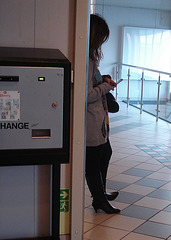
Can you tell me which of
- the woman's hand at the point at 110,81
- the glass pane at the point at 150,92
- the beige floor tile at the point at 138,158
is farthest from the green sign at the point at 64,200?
the glass pane at the point at 150,92

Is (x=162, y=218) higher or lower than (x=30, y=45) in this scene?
lower

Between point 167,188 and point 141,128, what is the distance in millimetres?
3233

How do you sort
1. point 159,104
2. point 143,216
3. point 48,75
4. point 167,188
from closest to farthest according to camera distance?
point 48,75 → point 143,216 → point 167,188 → point 159,104

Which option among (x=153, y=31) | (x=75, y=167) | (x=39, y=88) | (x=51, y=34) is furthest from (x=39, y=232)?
(x=153, y=31)

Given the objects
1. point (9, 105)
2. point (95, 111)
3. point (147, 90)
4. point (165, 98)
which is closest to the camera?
point (9, 105)

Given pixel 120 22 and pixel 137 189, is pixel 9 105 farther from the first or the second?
pixel 120 22

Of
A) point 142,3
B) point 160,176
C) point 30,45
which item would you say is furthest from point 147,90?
point 30,45

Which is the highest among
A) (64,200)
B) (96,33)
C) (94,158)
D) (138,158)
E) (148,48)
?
(96,33)

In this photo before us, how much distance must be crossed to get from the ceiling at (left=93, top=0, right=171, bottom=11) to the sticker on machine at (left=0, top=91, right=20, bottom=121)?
30.1 feet

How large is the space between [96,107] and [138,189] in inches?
48.0

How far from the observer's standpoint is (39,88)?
2.02 metres

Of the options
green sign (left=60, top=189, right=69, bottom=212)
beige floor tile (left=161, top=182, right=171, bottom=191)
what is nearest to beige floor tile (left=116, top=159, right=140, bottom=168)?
beige floor tile (left=161, top=182, right=171, bottom=191)

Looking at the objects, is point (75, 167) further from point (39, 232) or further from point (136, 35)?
point (136, 35)

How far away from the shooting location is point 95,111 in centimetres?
300
